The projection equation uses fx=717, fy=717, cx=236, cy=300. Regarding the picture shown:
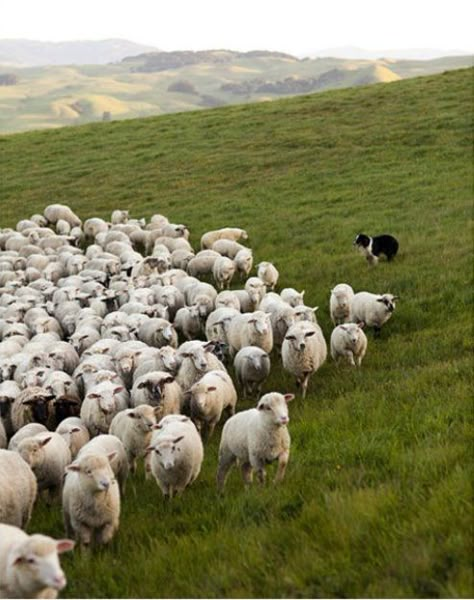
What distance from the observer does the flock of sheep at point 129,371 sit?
22.7 feet

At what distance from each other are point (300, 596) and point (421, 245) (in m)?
13.7

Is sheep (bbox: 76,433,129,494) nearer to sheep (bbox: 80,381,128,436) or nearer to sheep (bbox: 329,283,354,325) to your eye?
sheep (bbox: 80,381,128,436)

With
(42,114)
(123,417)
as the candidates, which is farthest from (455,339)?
(42,114)

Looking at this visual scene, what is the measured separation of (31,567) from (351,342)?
7441mm

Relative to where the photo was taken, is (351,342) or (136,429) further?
(351,342)

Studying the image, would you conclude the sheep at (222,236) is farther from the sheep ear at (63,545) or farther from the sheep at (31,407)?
the sheep ear at (63,545)

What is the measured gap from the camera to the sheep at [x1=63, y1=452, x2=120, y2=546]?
22.0 feet

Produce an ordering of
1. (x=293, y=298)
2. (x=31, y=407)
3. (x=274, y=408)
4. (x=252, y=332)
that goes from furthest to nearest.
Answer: (x=293, y=298) < (x=252, y=332) < (x=31, y=407) < (x=274, y=408)

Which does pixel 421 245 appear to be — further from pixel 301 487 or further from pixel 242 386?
pixel 301 487

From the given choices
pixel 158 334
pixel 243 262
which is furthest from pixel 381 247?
pixel 158 334

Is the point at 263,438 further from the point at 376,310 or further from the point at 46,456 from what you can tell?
the point at 376,310

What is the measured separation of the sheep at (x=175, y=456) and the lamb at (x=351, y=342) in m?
4.27

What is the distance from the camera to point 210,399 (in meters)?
9.58

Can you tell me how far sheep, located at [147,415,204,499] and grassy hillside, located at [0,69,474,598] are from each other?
0.18 meters
